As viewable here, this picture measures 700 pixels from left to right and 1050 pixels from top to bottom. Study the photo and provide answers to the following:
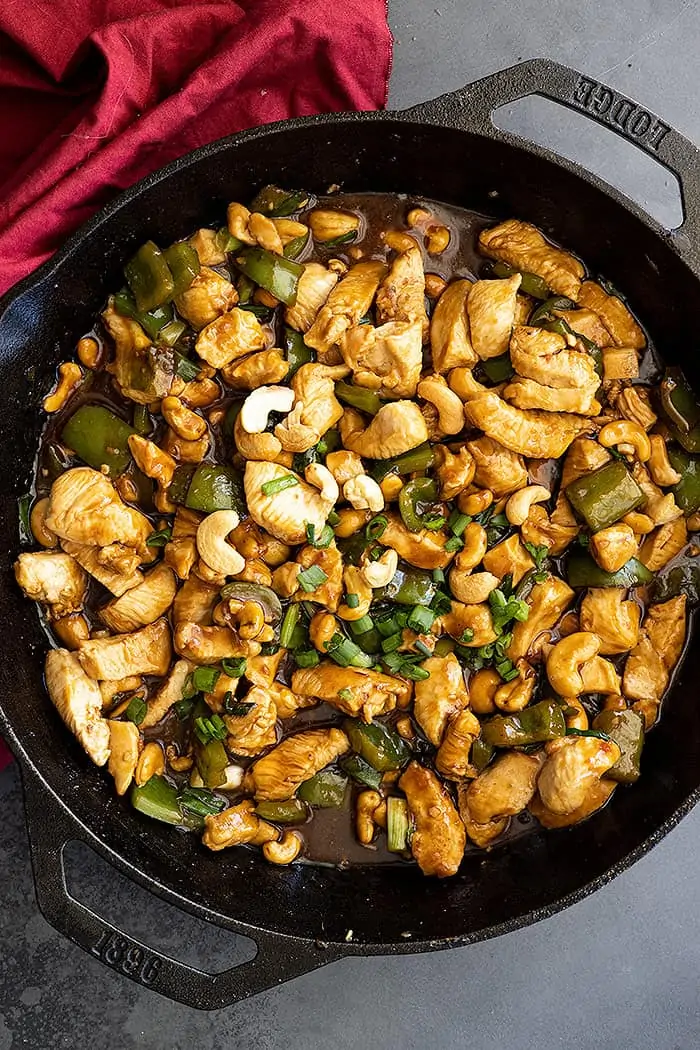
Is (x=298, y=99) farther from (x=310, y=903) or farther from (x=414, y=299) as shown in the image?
(x=310, y=903)

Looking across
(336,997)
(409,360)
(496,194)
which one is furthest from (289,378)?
(336,997)

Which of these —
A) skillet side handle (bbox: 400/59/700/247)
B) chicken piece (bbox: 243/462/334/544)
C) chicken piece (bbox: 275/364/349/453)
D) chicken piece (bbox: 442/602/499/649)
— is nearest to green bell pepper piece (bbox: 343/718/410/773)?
chicken piece (bbox: 442/602/499/649)

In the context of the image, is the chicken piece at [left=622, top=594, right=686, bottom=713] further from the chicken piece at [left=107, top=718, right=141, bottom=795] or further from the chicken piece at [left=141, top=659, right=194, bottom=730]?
the chicken piece at [left=107, top=718, right=141, bottom=795]

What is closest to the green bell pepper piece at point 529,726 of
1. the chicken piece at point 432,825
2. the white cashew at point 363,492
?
the chicken piece at point 432,825

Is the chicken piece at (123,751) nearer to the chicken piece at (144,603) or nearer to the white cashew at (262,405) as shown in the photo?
the chicken piece at (144,603)

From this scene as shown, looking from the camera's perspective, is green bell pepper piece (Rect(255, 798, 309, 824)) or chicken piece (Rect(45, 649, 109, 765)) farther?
green bell pepper piece (Rect(255, 798, 309, 824))
